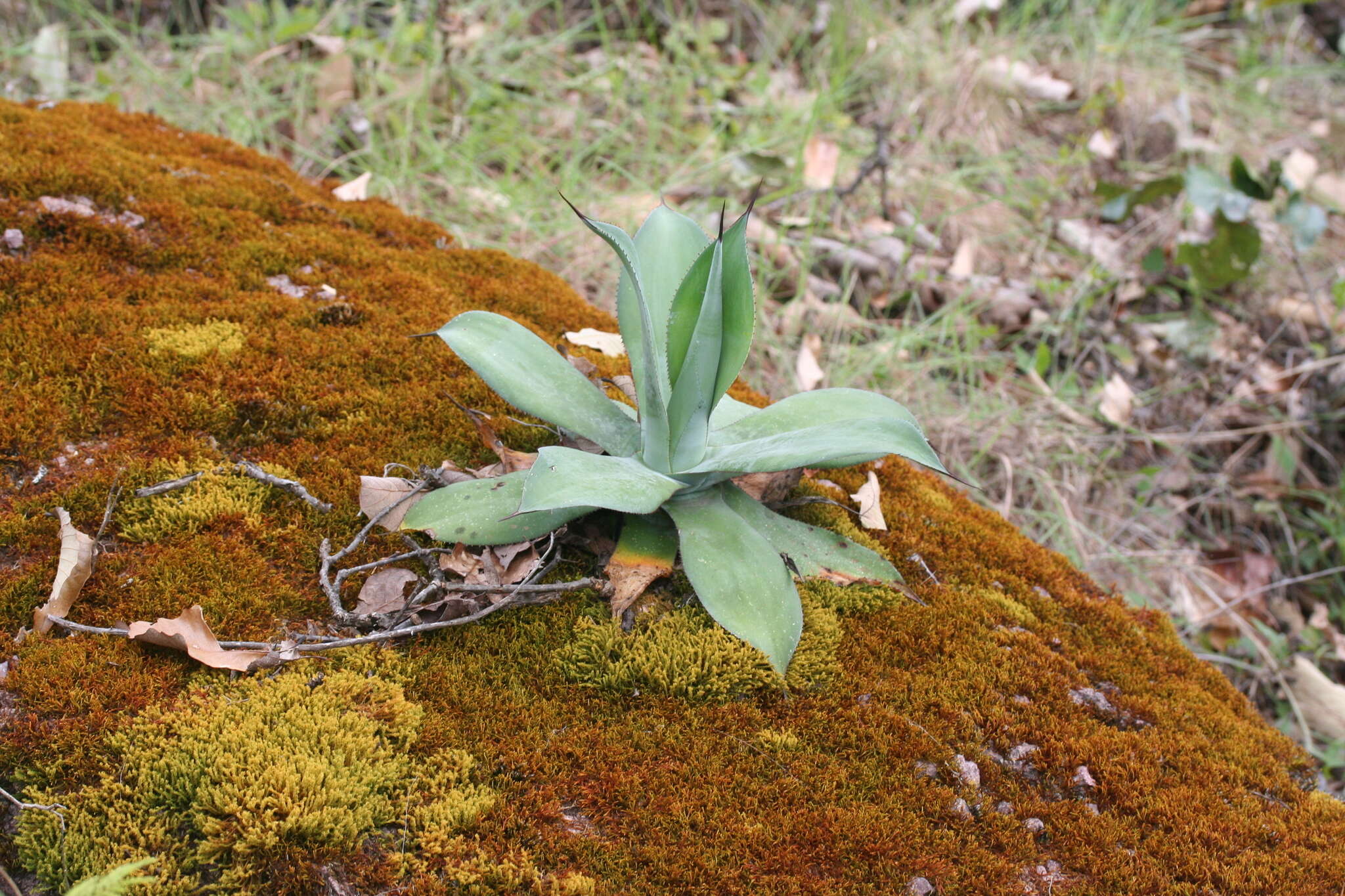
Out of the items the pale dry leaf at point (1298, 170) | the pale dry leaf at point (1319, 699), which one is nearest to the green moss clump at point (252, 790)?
the pale dry leaf at point (1319, 699)

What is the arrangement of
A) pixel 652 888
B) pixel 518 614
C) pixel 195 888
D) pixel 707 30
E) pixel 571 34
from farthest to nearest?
pixel 707 30
pixel 571 34
pixel 518 614
pixel 652 888
pixel 195 888

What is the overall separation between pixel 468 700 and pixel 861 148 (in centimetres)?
392

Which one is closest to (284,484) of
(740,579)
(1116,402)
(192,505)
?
(192,505)

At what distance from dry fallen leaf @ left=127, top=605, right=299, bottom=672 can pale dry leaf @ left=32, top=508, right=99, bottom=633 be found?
136 millimetres

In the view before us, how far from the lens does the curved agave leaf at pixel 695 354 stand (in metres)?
1.62

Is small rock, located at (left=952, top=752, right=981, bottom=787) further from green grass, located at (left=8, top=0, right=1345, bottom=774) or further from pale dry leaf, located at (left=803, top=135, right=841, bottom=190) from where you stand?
pale dry leaf, located at (left=803, top=135, right=841, bottom=190)

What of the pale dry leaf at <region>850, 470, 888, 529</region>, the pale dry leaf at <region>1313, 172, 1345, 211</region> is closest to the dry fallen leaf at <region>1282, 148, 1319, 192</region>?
the pale dry leaf at <region>1313, 172, 1345, 211</region>

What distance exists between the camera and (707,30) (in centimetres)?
502

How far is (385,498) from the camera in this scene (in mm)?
1787

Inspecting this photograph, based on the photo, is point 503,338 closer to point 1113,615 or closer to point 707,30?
point 1113,615

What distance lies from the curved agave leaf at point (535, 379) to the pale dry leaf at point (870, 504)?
0.55 m

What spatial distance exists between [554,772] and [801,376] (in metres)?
2.12

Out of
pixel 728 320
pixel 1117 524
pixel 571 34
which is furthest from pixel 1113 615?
pixel 571 34

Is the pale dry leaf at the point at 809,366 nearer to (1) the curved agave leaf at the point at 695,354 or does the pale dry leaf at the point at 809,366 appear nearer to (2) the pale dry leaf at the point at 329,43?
(1) the curved agave leaf at the point at 695,354
